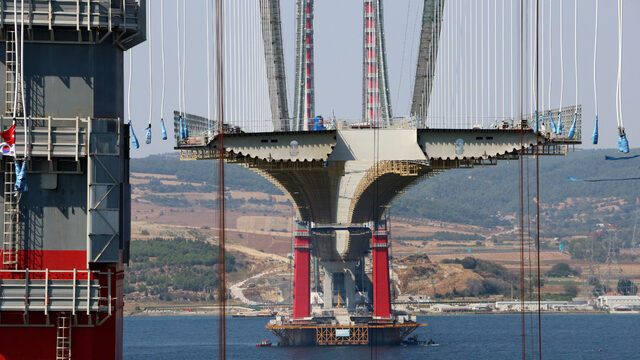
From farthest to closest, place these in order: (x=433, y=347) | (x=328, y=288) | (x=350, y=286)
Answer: (x=328, y=288), (x=350, y=286), (x=433, y=347)

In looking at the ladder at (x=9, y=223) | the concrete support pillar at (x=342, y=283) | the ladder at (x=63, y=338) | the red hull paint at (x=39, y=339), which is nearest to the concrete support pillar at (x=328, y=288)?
the concrete support pillar at (x=342, y=283)

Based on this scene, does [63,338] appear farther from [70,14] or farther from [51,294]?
[70,14]

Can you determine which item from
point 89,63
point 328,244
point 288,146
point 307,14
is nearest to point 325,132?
point 288,146

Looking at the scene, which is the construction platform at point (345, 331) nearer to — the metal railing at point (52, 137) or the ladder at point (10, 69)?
the metal railing at point (52, 137)

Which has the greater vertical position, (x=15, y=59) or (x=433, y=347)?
(x=15, y=59)

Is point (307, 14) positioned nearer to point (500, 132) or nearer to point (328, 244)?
point (328, 244)

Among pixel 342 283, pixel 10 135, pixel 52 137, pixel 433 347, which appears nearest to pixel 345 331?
pixel 433 347

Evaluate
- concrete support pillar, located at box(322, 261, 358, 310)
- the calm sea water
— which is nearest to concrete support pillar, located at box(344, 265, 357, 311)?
concrete support pillar, located at box(322, 261, 358, 310)
